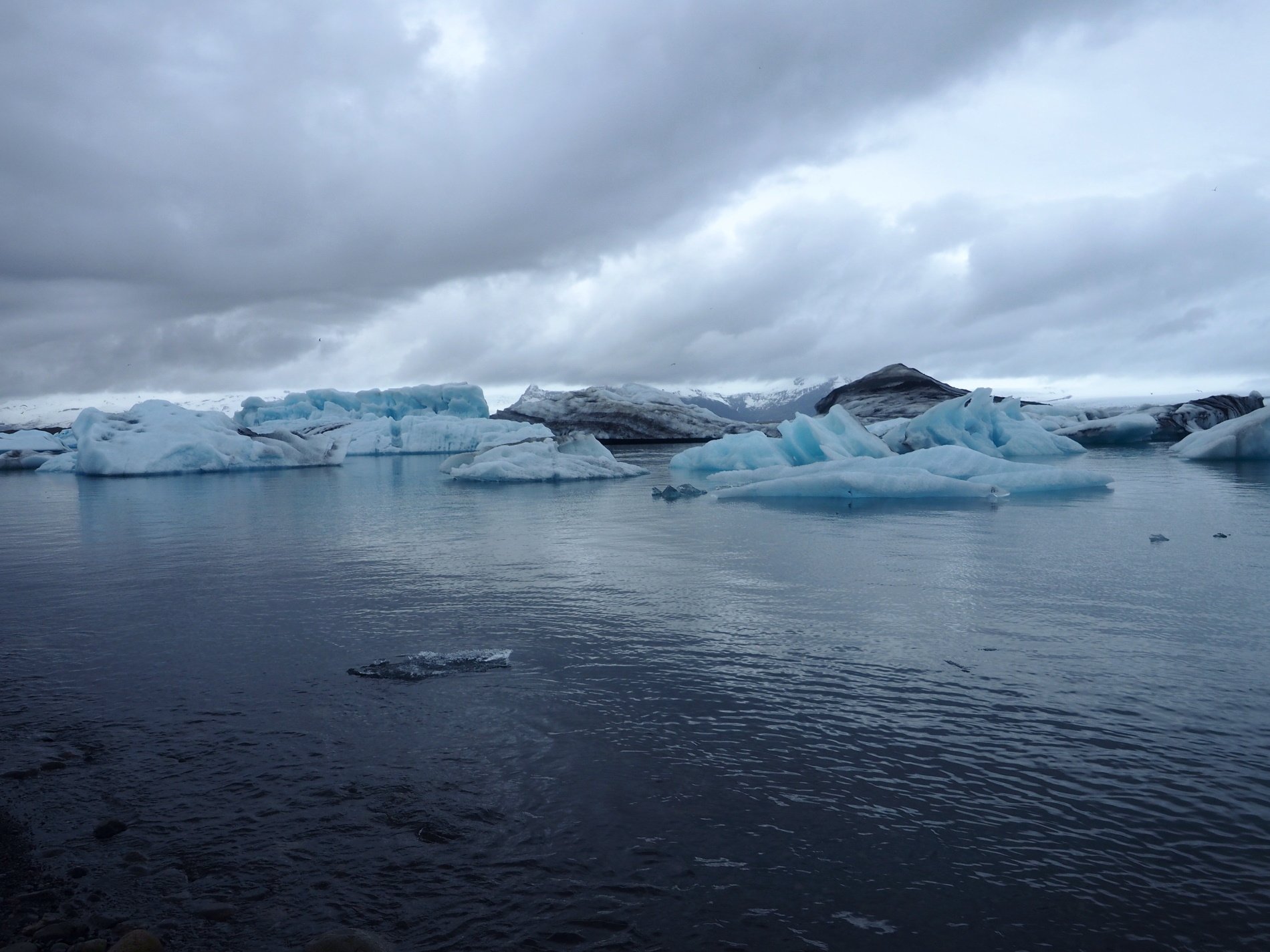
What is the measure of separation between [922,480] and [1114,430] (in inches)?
1244

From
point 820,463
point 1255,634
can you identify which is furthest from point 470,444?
point 1255,634

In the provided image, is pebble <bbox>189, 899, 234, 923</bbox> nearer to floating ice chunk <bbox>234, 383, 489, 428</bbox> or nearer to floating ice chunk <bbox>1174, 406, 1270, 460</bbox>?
floating ice chunk <bbox>1174, 406, 1270, 460</bbox>

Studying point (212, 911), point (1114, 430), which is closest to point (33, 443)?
point (212, 911)

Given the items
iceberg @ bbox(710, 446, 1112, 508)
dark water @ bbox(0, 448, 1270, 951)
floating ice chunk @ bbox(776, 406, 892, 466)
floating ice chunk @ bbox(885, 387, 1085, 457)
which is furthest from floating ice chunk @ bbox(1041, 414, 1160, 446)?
dark water @ bbox(0, 448, 1270, 951)

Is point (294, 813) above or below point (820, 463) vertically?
below

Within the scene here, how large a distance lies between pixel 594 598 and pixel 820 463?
12541mm

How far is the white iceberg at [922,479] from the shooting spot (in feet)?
49.3

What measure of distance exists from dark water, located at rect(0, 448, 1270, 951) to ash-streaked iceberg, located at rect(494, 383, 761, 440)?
196 ft

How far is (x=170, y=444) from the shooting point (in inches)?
1116

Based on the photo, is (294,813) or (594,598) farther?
(594,598)

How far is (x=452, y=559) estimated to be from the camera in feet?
30.5

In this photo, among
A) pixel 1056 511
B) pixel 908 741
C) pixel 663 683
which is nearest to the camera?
pixel 908 741

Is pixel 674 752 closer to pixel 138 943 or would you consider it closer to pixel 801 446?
pixel 138 943

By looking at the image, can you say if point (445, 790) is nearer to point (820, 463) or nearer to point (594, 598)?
point (594, 598)
